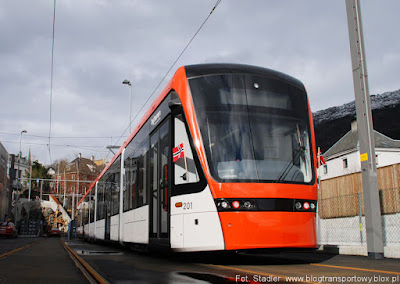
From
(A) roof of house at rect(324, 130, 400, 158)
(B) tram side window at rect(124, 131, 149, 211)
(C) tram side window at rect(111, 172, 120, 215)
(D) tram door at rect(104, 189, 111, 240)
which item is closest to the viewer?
(B) tram side window at rect(124, 131, 149, 211)

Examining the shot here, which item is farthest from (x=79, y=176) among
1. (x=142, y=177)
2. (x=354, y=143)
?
(x=142, y=177)

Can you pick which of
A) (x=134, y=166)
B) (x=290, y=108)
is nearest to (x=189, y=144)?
(x=290, y=108)

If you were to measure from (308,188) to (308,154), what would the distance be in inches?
26.4

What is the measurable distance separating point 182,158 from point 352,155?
4052 centimetres

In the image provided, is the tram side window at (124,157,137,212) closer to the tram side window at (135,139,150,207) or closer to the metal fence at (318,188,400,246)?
the tram side window at (135,139,150,207)

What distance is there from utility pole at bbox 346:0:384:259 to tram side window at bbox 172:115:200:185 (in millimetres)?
4743

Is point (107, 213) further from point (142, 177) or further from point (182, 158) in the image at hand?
point (182, 158)

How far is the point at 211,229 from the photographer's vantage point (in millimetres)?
6941

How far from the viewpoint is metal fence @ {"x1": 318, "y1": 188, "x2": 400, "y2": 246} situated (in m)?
12.6

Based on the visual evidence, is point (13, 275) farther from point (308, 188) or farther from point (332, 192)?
point (332, 192)

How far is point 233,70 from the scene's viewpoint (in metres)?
8.05

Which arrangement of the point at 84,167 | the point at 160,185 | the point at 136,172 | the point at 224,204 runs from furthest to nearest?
1. the point at 84,167
2. the point at 136,172
3. the point at 160,185
4. the point at 224,204

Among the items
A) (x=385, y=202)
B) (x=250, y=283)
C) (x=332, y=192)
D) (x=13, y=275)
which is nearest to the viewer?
(x=250, y=283)

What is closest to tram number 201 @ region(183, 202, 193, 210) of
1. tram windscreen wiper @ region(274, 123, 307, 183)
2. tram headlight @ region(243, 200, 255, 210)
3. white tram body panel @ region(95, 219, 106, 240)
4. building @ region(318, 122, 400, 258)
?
tram headlight @ region(243, 200, 255, 210)
